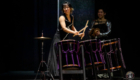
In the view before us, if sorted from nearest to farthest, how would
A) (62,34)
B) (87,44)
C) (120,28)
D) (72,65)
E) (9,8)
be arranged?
(72,65)
(87,44)
(62,34)
(120,28)
(9,8)

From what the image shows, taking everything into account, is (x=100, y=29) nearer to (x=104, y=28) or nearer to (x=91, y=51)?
(x=104, y=28)

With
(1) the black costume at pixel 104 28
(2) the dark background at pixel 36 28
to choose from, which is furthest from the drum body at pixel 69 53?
(2) the dark background at pixel 36 28

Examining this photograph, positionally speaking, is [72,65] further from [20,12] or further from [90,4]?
[20,12]

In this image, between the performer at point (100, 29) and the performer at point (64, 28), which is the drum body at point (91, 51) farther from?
the performer at point (100, 29)

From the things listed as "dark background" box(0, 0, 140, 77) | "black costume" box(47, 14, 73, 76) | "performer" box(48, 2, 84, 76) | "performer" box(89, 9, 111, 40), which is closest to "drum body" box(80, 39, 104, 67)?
"performer" box(48, 2, 84, 76)

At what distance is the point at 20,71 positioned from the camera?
552 cm

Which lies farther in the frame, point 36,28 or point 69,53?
point 36,28

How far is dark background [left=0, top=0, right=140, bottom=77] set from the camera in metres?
5.11

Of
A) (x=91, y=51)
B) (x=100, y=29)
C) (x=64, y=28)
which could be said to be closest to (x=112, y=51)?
(x=100, y=29)

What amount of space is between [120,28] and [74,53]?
2.51 m

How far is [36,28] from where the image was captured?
5441mm

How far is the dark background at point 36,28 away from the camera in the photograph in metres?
5.11

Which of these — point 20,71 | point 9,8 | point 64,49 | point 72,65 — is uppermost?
point 9,8

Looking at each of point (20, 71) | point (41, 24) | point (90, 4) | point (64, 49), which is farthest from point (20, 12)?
point (64, 49)
